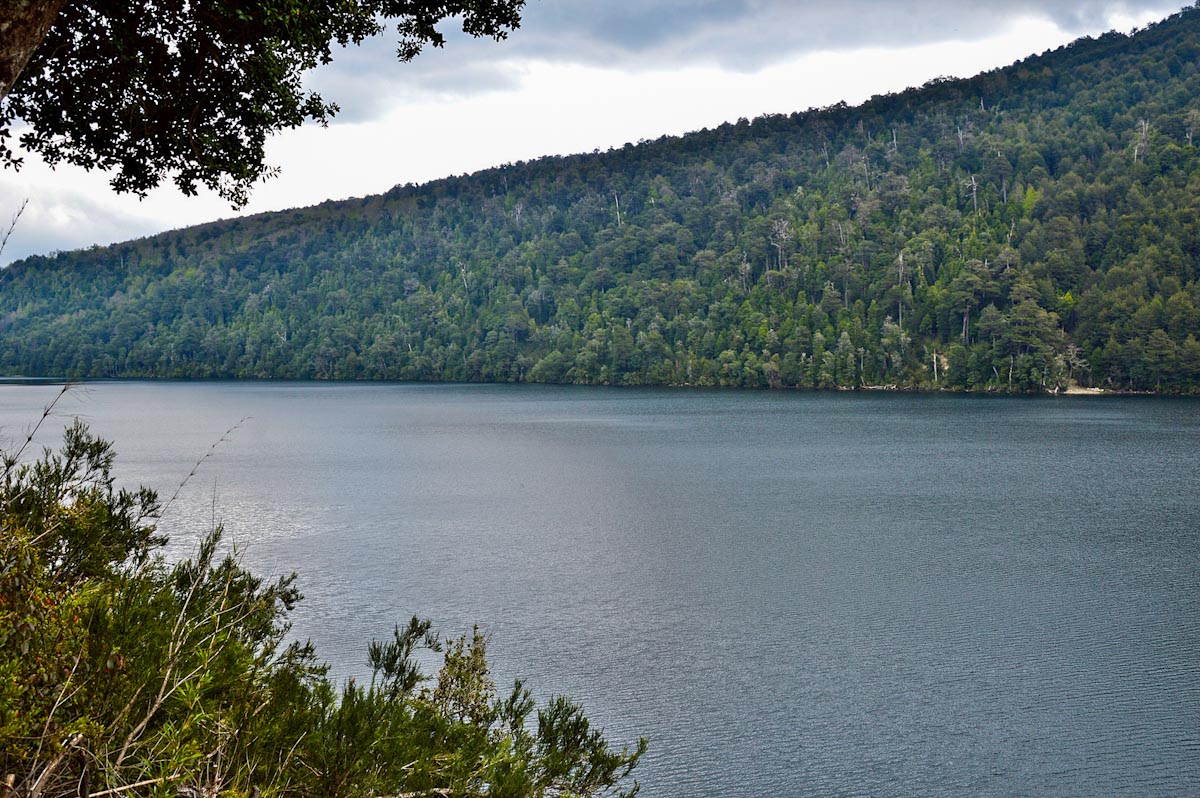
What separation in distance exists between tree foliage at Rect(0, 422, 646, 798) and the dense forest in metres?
106

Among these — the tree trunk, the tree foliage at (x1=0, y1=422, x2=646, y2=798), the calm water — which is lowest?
the calm water

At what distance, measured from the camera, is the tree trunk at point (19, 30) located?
175 inches

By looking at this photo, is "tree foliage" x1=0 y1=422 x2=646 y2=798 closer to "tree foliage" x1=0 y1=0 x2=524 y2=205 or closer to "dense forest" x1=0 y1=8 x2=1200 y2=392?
"tree foliage" x1=0 y1=0 x2=524 y2=205

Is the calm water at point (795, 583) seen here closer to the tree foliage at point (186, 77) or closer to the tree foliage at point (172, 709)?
the tree foliage at point (172, 709)

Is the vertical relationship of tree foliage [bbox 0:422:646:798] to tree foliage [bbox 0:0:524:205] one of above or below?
below

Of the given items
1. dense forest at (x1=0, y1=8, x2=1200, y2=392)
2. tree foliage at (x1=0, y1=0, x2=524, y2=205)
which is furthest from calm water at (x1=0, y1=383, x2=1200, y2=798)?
dense forest at (x1=0, y1=8, x2=1200, y2=392)

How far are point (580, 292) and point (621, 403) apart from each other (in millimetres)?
68643

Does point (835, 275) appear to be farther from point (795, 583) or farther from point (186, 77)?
point (186, 77)

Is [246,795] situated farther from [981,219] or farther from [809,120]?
[809,120]

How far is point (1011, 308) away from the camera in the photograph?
109312 millimetres

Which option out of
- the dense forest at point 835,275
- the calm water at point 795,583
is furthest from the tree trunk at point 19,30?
the dense forest at point 835,275

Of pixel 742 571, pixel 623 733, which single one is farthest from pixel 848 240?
pixel 623 733

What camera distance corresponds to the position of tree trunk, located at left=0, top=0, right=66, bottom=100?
4.46m

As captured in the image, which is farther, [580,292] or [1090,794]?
[580,292]
